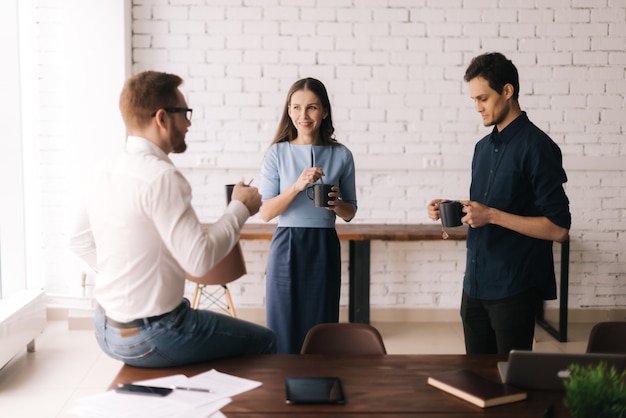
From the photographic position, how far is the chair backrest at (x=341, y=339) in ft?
7.89

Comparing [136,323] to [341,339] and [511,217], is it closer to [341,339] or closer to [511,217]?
[341,339]

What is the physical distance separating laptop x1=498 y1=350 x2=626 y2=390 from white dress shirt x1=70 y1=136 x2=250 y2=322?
2.81 ft

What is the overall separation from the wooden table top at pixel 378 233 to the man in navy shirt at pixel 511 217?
181 cm

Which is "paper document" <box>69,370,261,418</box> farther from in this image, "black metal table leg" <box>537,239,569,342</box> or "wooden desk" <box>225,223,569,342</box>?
"black metal table leg" <box>537,239,569,342</box>

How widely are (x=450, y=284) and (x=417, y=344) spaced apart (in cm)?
75

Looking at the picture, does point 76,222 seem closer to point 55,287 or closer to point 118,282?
point 118,282

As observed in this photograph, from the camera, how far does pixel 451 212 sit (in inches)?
98.4

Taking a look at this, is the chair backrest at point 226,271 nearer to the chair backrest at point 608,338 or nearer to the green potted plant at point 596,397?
the chair backrest at point 608,338

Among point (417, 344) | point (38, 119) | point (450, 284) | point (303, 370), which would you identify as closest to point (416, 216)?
point (450, 284)

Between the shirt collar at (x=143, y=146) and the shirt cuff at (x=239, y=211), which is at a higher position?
the shirt collar at (x=143, y=146)

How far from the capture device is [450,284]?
207 inches

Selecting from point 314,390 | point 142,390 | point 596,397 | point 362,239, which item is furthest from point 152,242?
point 362,239

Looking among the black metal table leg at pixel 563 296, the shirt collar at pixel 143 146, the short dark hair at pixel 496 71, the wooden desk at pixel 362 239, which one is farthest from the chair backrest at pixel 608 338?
the black metal table leg at pixel 563 296

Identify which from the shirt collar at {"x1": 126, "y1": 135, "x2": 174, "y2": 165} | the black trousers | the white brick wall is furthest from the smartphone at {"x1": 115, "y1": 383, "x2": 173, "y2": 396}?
the white brick wall
